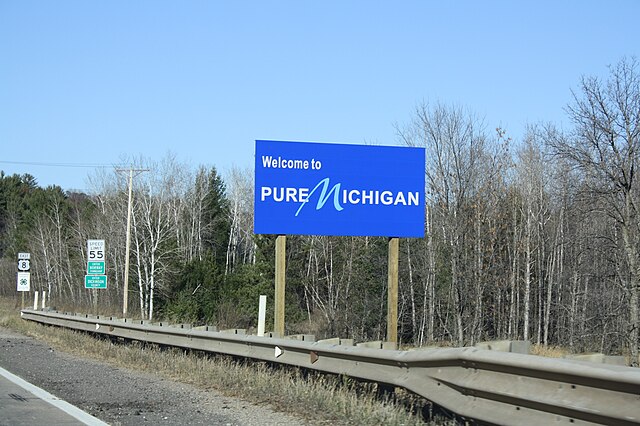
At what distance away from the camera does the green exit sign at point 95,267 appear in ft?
106

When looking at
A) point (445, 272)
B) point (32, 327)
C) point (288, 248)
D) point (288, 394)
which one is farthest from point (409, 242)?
point (288, 394)

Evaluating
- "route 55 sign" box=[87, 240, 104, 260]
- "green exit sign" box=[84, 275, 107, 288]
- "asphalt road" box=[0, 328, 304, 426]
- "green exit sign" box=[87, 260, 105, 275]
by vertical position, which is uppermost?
"route 55 sign" box=[87, 240, 104, 260]

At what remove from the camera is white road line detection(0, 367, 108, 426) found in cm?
855

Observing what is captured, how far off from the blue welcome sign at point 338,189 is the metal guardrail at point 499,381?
595 cm

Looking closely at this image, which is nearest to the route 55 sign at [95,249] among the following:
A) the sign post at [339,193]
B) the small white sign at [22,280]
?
the small white sign at [22,280]

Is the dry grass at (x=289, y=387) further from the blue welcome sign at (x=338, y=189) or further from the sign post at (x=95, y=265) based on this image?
the sign post at (x=95, y=265)

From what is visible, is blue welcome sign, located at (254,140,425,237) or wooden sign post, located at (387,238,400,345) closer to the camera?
wooden sign post, located at (387,238,400,345)

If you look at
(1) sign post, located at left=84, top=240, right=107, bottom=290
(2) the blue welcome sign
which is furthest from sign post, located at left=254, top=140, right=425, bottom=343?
(1) sign post, located at left=84, top=240, right=107, bottom=290

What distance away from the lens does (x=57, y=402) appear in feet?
33.0

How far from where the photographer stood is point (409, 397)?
29.8 ft

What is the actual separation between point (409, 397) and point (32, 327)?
24.9 m

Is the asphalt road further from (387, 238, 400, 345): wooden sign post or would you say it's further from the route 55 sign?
the route 55 sign

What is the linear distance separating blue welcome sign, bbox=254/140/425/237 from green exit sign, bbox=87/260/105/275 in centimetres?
1786

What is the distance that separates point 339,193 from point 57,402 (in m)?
8.13
